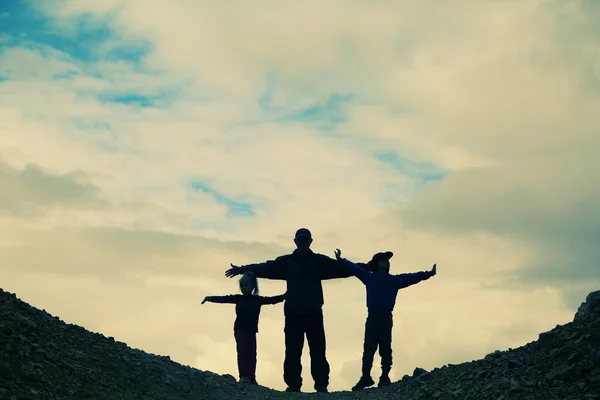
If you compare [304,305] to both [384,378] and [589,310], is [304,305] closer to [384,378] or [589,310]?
[384,378]

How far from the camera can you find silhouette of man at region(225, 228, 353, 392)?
53.8 feet

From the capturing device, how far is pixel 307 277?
53.8 ft

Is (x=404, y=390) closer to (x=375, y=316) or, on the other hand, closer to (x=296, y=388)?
(x=375, y=316)

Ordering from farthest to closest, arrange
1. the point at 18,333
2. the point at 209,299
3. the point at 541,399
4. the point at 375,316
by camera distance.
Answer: the point at 209,299, the point at 375,316, the point at 18,333, the point at 541,399

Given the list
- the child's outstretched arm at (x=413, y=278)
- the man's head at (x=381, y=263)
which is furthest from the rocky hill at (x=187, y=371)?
the man's head at (x=381, y=263)

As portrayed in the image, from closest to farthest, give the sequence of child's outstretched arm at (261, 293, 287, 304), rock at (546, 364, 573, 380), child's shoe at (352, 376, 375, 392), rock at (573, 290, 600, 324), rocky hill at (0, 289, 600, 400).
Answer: rocky hill at (0, 289, 600, 400)
rock at (546, 364, 573, 380)
rock at (573, 290, 600, 324)
child's shoe at (352, 376, 375, 392)
child's outstretched arm at (261, 293, 287, 304)

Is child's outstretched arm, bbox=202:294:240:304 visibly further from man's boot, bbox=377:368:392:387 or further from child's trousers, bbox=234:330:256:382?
man's boot, bbox=377:368:392:387

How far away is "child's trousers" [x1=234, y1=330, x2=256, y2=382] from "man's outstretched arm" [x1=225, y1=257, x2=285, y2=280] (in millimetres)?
1395

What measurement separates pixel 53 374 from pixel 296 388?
637cm

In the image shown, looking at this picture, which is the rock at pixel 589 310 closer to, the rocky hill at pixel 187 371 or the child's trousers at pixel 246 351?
the rocky hill at pixel 187 371

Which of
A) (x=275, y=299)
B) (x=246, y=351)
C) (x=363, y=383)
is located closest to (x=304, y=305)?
(x=275, y=299)

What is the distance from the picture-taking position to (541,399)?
1147cm

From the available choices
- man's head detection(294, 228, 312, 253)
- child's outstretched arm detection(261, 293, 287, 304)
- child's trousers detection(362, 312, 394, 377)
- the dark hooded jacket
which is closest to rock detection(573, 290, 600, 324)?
child's trousers detection(362, 312, 394, 377)

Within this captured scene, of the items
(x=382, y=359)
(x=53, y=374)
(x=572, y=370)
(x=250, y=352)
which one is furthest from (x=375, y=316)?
(x=53, y=374)
